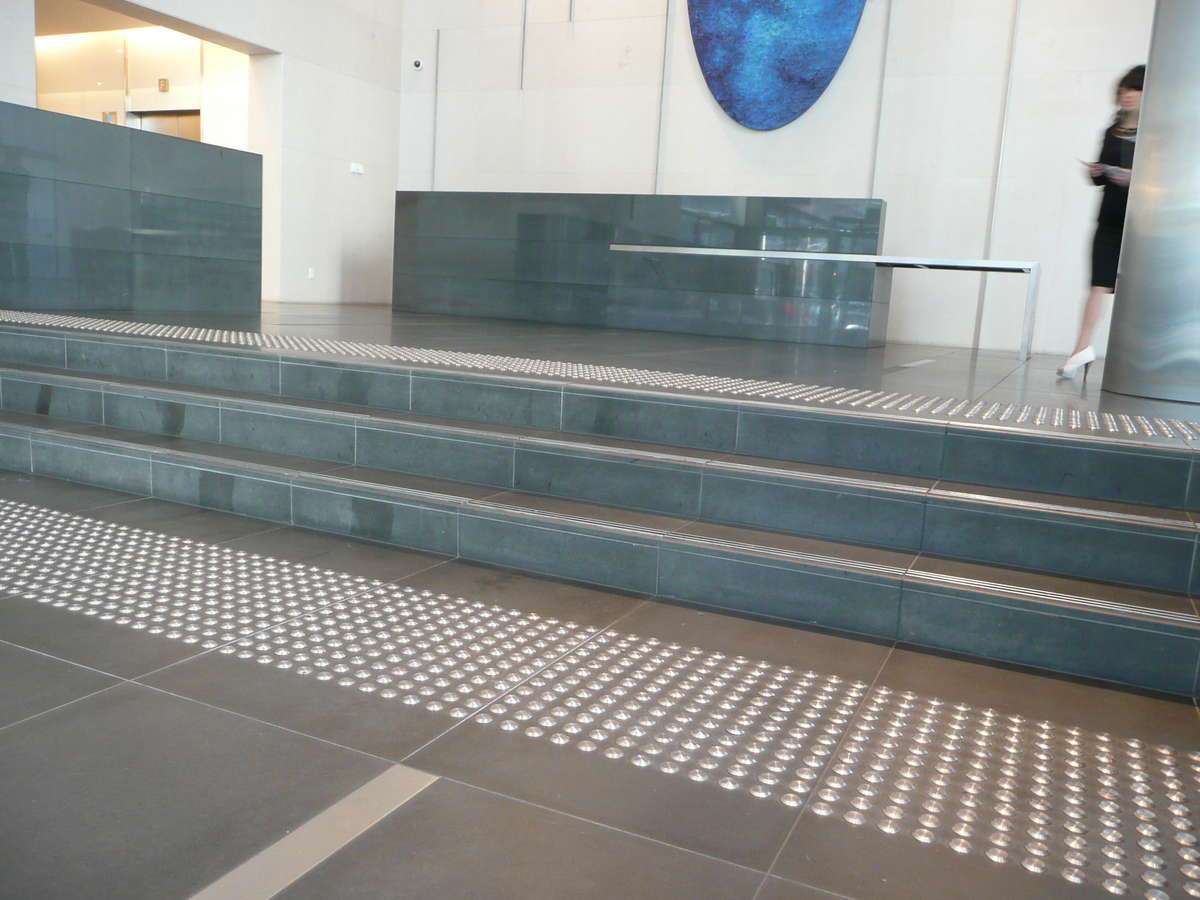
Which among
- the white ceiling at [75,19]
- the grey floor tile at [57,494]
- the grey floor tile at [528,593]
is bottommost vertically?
the grey floor tile at [528,593]

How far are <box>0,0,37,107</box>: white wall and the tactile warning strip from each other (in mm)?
3610

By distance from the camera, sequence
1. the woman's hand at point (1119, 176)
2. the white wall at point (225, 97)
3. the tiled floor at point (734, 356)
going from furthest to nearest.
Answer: the white wall at point (225, 97), the woman's hand at point (1119, 176), the tiled floor at point (734, 356)

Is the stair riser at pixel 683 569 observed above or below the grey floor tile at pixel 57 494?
above

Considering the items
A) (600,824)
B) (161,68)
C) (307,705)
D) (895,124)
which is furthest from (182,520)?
(161,68)

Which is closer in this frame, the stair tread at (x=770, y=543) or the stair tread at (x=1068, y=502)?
the stair tread at (x=770, y=543)

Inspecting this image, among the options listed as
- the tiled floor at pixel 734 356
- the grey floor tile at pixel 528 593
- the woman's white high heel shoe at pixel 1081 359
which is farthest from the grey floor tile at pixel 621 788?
the woman's white high heel shoe at pixel 1081 359

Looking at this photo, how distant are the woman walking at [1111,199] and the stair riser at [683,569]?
10.9 ft

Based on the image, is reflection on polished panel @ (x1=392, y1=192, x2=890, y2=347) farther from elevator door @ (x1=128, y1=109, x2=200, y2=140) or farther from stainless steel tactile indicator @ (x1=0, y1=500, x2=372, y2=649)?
stainless steel tactile indicator @ (x1=0, y1=500, x2=372, y2=649)

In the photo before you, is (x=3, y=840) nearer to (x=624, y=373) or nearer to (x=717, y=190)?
(x=624, y=373)

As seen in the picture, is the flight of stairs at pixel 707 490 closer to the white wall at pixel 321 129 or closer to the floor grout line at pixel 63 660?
the floor grout line at pixel 63 660

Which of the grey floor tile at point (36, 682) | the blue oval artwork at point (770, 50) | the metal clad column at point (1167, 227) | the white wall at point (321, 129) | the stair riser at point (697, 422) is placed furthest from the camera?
the white wall at point (321, 129)

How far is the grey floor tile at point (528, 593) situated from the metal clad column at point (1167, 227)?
299 cm

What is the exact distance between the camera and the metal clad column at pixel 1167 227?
13.1 ft

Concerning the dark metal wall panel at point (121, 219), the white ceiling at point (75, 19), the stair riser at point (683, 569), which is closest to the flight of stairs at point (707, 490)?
the stair riser at point (683, 569)
